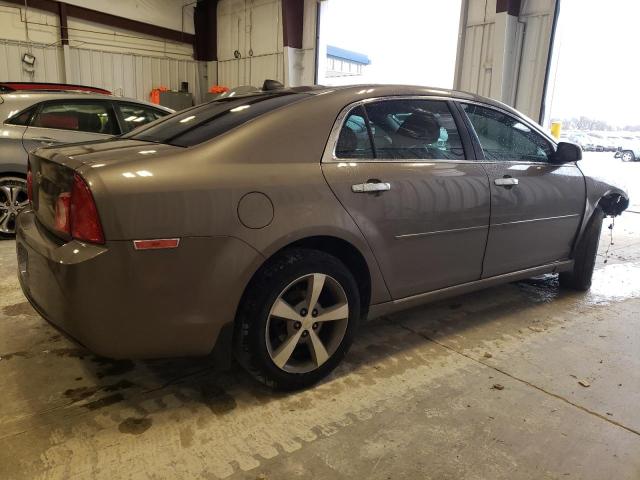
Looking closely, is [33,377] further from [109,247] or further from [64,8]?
[64,8]

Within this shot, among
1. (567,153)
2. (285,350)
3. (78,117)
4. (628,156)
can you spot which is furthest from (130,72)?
(628,156)

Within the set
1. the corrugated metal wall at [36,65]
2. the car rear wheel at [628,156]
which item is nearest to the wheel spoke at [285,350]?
the corrugated metal wall at [36,65]

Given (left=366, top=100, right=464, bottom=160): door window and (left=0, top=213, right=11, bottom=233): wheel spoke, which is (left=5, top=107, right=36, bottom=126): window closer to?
(left=0, top=213, right=11, bottom=233): wheel spoke

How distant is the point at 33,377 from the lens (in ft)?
7.95

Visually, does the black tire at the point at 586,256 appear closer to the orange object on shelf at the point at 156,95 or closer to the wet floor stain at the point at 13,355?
the wet floor stain at the point at 13,355

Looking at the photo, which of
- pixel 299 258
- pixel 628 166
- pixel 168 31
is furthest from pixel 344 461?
pixel 628 166

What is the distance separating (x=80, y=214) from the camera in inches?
71.6

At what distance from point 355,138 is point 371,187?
0.87 ft

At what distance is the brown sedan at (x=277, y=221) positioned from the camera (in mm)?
1841

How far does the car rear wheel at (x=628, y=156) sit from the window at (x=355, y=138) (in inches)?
646

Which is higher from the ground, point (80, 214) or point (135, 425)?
point (80, 214)

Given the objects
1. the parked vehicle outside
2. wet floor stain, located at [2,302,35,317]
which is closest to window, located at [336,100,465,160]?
wet floor stain, located at [2,302,35,317]

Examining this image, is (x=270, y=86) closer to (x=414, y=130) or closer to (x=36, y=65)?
(x=414, y=130)

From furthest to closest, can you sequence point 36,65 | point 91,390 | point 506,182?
1. point 36,65
2. point 506,182
3. point 91,390
